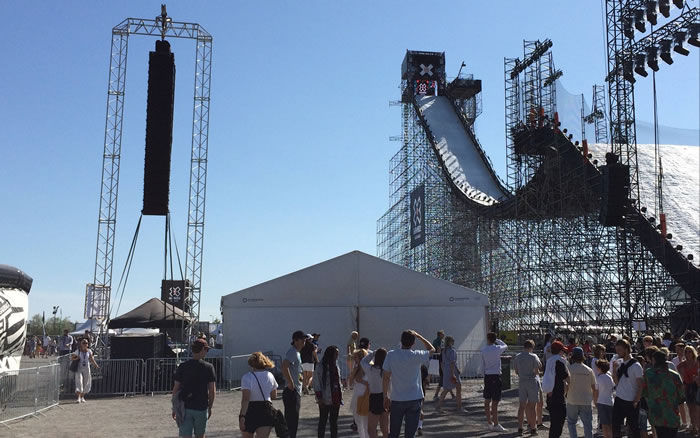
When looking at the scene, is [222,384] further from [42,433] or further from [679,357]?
[679,357]

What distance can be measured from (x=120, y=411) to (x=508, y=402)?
8683 mm

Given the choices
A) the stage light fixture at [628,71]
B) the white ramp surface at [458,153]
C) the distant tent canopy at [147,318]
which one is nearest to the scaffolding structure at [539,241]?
the white ramp surface at [458,153]

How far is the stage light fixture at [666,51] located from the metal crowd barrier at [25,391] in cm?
2325

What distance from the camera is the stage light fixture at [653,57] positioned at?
26.5m

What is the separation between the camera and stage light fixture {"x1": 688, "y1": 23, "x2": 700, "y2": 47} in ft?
80.4

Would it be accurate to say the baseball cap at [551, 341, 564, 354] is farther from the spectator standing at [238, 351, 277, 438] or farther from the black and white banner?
the black and white banner

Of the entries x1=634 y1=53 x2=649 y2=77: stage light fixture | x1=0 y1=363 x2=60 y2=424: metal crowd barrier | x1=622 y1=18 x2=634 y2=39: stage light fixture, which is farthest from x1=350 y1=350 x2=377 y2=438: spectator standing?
x1=622 y1=18 x2=634 y2=39: stage light fixture

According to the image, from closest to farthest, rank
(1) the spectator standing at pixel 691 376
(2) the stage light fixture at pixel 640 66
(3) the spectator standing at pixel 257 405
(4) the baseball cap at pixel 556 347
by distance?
(3) the spectator standing at pixel 257 405 < (4) the baseball cap at pixel 556 347 < (1) the spectator standing at pixel 691 376 < (2) the stage light fixture at pixel 640 66

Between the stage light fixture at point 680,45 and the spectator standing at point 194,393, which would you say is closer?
the spectator standing at point 194,393

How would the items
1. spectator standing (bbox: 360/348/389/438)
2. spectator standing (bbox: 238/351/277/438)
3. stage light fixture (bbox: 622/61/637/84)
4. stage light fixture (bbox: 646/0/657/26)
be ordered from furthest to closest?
stage light fixture (bbox: 622/61/637/84)
stage light fixture (bbox: 646/0/657/26)
spectator standing (bbox: 360/348/389/438)
spectator standing (bbox: 238/351/277/438)

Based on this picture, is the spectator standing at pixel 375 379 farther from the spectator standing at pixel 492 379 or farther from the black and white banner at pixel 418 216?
the black and white banner at pixel 418 216

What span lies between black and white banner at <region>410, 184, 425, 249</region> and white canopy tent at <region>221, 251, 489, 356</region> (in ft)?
63.2

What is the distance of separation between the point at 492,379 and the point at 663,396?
3839mm

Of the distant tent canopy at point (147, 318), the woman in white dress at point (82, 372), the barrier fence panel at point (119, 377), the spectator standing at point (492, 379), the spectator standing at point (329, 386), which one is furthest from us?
the distant tent canopy at point (147, 318)
